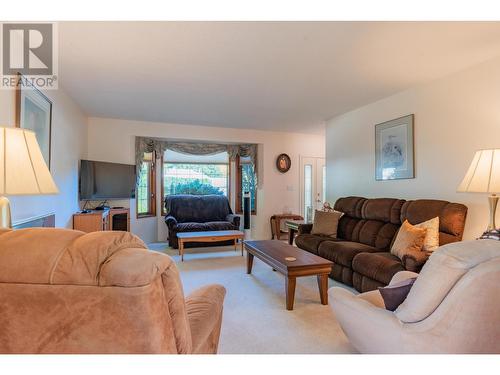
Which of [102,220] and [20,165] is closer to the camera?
[20,165]

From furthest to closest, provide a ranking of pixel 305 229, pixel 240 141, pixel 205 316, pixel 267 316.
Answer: pixel 240 141 < pixel 305 229 < pixel 267 316 < pixel 205 316

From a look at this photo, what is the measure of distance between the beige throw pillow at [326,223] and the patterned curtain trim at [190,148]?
244 centimetres

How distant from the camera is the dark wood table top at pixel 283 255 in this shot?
107 inches

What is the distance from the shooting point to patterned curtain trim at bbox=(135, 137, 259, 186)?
17.8 feet

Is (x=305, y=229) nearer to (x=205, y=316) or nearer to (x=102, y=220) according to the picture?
(x=102, y=220)

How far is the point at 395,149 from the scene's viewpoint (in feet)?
12.6

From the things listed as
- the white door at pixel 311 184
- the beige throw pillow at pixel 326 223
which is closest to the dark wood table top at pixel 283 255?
the beige throw pillow at pixel 326 223

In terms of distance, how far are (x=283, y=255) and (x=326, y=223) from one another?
4.26 ft

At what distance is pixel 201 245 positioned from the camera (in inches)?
213

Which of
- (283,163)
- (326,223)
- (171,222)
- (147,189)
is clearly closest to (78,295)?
(326,223)

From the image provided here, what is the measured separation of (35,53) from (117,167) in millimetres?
2499

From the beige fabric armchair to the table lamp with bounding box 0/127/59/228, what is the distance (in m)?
1.85

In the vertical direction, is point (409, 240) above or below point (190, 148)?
below

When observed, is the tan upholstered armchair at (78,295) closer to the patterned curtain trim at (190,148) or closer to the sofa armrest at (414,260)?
the sofa armrest at (414,260)
